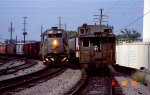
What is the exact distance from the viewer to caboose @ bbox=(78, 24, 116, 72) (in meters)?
23.5

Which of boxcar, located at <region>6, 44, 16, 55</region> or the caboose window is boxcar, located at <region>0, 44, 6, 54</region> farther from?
the caboose window

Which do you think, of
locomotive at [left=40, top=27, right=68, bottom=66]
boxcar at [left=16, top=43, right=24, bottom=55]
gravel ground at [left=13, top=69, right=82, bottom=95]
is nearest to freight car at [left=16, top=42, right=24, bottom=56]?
boxcar at [left=16, top=43, right=24, bottom=55]

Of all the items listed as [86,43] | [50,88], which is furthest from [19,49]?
[50,88]

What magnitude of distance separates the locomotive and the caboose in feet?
25.6

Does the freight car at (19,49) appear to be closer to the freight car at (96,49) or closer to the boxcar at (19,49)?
the boxcar at (19,49)

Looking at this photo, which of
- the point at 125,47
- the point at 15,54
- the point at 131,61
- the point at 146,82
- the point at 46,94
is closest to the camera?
the point at 46,94

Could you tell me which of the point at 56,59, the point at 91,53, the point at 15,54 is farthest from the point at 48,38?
the point at 15,54

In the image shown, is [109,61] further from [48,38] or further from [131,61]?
[131,61]

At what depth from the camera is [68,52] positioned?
3152cm

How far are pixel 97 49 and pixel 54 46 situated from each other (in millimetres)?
8493

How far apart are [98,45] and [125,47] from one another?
2383 cm

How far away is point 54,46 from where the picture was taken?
3147 centimetres

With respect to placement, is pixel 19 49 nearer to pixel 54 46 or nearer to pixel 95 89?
pixel 54 46

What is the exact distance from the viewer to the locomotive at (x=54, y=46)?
3145 cm
